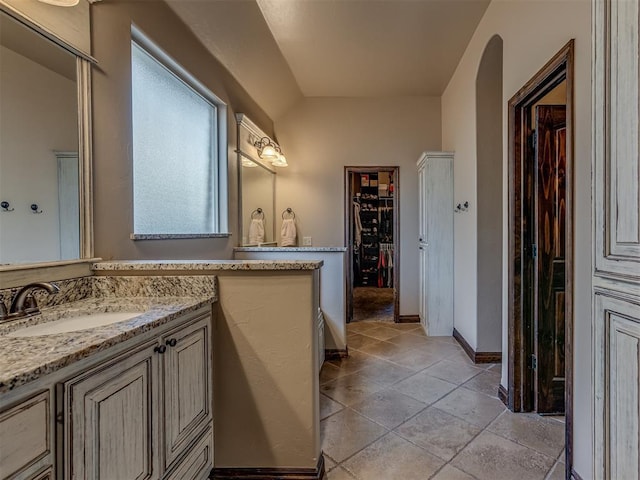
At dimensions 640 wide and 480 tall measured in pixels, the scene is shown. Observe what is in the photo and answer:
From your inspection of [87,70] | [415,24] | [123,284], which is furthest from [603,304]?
[415,24]

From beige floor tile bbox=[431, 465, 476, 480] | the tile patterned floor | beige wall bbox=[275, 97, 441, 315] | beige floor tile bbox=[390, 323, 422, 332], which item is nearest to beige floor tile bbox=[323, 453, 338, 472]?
the tile patterned floor

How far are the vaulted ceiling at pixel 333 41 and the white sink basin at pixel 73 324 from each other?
1.88 metres

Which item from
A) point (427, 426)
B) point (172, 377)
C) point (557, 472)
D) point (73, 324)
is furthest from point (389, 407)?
point (73, 324)

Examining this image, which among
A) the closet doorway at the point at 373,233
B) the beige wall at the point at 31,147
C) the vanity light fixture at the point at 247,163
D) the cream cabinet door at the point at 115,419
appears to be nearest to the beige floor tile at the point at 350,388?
the cream cabinet door at the point at 115,419

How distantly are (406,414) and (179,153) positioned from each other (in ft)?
7.78

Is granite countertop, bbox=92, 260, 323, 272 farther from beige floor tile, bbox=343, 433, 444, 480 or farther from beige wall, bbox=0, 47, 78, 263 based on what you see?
beige floor tile, bbox=343, 433, 444, 480

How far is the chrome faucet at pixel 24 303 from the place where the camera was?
1048 mm

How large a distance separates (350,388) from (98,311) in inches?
72.4

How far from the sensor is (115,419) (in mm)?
944

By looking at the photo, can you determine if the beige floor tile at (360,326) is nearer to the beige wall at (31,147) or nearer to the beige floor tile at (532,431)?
the beige floor tile at (532,431)

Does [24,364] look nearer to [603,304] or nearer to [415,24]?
[603,304]

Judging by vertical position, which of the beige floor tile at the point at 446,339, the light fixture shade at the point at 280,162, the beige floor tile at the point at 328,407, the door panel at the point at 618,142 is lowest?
the beige floor tile at the point at 328,407

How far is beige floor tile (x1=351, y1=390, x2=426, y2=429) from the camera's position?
2051 millimetres

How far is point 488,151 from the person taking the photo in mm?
2848
